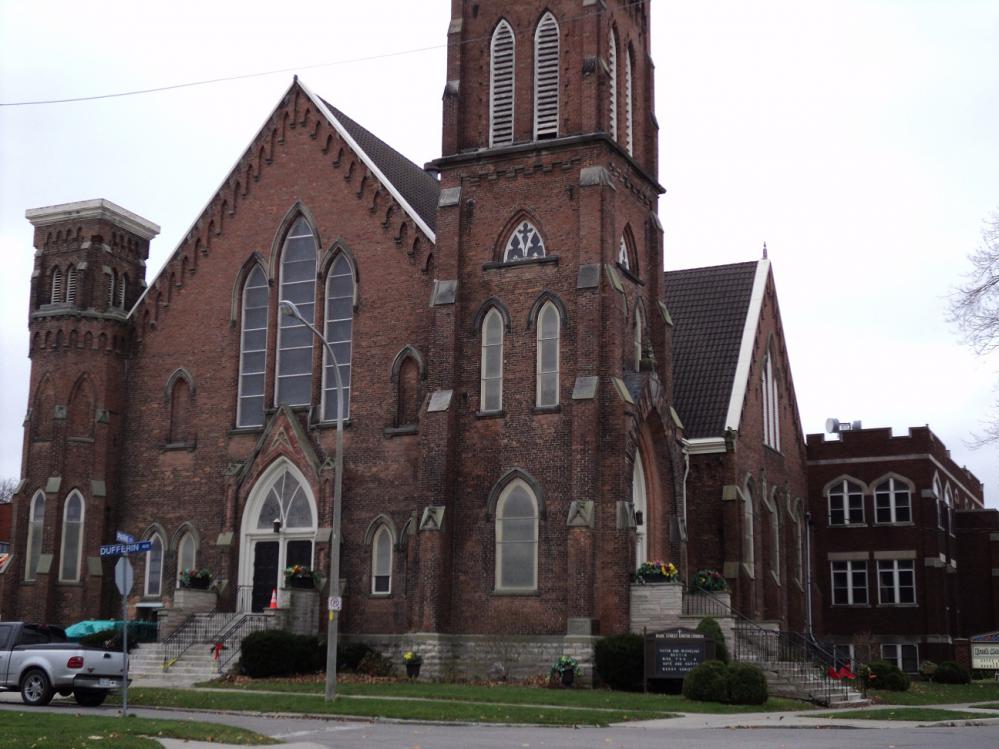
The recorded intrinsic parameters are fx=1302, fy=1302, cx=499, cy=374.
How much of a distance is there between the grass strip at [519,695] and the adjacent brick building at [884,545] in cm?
2177

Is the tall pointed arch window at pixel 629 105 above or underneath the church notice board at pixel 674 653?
above

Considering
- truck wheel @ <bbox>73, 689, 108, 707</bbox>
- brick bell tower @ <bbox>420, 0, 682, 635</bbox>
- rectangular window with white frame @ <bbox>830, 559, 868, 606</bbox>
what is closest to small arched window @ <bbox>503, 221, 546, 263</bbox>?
brick bell tower @ <bbox>420, 0, 682, 635</bbox>

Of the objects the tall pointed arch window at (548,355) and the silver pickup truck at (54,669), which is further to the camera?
the tall pointed arch window at (548,355)

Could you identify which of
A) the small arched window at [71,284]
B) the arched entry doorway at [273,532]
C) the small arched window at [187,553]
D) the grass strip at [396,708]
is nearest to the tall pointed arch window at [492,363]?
the arched entry doorway at [273,532]

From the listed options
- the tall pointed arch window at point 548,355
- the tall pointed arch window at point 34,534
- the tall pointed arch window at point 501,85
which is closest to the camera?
the tall pointed arch window at point 548,355

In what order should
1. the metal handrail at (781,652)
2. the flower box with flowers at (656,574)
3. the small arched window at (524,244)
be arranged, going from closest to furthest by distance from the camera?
the metal handrail at (781,652) → the flower box with flowers at (656,574) → the small arched window at (524,244)

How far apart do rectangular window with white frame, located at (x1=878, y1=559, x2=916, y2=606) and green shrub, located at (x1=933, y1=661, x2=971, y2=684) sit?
907 centimetres

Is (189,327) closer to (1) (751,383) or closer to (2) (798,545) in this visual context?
(1) (751,383)

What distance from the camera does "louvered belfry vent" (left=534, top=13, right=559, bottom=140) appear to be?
3475 cm

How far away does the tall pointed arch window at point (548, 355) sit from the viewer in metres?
32.8

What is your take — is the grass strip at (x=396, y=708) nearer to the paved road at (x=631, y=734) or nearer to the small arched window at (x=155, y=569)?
the paved road at (x=631, y=734)

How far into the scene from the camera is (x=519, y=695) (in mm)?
26547

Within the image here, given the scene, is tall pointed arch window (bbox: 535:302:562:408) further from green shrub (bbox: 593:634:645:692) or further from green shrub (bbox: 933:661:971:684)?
green shrub (bbox: 933:661:971:684)

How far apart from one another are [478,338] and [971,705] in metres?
14.6
